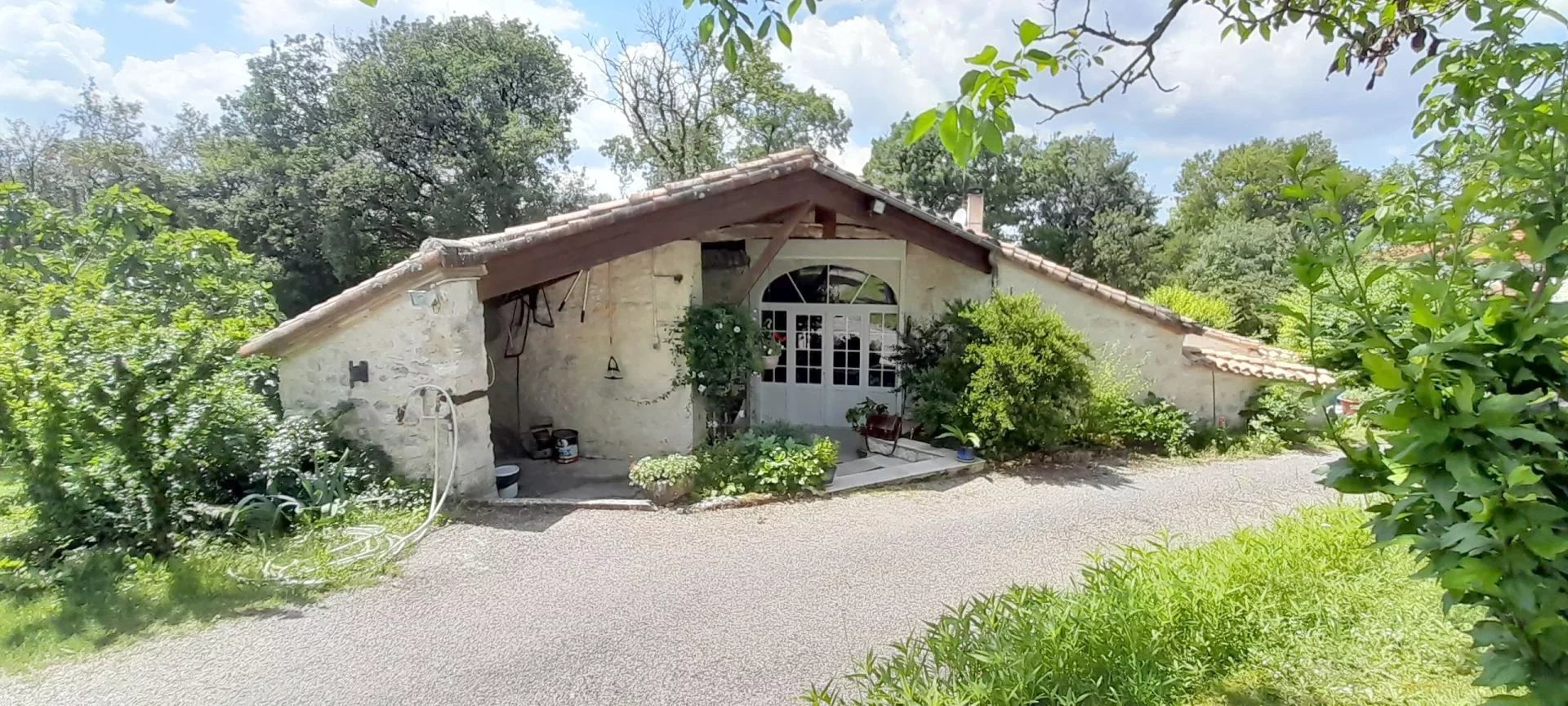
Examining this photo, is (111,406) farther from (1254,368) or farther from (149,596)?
(1254,368)

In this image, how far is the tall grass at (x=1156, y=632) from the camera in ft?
11.0

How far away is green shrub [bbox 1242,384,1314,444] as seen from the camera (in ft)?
31.3

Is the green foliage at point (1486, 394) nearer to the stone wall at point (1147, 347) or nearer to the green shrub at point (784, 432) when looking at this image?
the green shrub at point (784, 432)

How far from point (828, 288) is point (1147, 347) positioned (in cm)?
477

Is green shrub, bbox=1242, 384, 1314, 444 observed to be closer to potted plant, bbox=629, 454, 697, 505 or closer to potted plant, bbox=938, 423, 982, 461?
potted plant, bbox=938, 423, 982, 461

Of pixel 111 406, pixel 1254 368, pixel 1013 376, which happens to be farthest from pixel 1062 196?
pixel 111 406

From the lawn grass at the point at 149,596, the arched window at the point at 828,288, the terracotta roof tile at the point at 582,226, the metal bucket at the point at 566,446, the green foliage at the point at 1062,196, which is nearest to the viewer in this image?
the lawn grass at the point at 149,596

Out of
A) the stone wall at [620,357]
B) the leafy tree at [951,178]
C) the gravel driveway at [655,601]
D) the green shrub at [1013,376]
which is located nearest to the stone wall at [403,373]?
the gravel driveway at [655,601]

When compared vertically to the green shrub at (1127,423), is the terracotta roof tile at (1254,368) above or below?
above

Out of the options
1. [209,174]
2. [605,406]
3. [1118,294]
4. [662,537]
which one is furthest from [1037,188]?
[209,174]

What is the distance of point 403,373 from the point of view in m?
7.05

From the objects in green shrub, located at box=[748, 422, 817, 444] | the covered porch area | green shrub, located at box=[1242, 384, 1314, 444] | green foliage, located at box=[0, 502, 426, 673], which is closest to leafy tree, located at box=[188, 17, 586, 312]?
the covered porch area

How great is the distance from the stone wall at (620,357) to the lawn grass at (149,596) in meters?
3.60

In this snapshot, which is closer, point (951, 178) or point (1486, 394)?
point (1486, 394)
